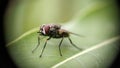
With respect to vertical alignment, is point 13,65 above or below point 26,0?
below

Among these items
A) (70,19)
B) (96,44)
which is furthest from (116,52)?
(70,19)

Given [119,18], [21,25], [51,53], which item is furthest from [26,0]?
[119,18]

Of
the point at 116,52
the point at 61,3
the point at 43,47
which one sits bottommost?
the point at 116,52

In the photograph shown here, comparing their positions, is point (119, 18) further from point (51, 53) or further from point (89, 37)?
point (51, 53)

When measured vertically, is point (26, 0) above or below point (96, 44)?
above

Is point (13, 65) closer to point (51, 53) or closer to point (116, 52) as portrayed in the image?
point (51, 53)

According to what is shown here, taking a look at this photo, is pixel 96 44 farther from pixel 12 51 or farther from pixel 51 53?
pixel 12 51
